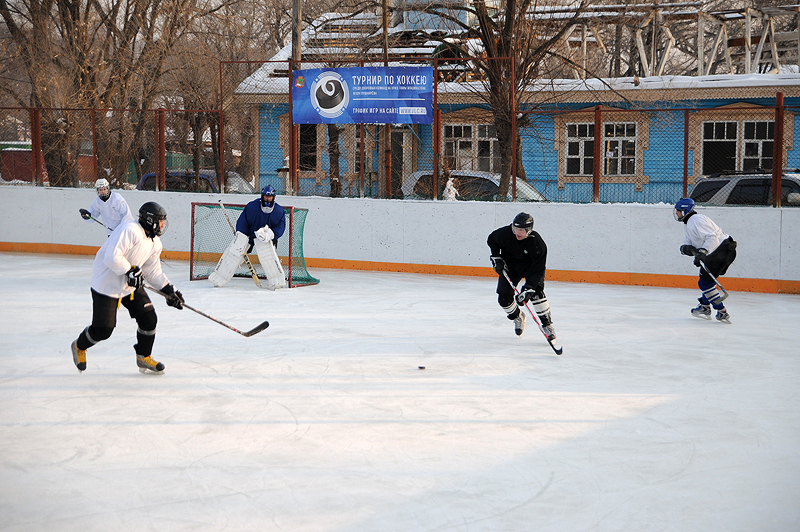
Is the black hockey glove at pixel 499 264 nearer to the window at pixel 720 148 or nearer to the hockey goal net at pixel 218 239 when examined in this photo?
the hockey goal net at pixel 218 239

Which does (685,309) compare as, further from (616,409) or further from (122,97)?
(122,97)

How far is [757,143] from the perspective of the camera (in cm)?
1599

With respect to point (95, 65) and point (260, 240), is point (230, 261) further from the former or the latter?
point (95, 65)

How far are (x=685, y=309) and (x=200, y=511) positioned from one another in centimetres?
685

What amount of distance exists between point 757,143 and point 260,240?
37.4ft

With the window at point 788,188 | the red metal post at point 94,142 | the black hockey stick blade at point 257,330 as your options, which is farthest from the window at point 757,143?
the black hockey stick blade at point 257,330

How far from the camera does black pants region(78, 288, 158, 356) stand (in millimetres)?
5340

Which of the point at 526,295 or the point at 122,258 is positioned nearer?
the point at 122,258

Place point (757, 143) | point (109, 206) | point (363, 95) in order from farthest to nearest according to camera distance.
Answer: point (757, 143) → point (363, 95) → point (109, 206)

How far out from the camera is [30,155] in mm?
14625

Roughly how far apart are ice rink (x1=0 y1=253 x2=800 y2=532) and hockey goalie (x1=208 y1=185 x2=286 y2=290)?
5.52 ft

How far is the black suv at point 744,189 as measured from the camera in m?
10.4

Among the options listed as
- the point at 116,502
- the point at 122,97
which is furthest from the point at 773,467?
the point at 122,97

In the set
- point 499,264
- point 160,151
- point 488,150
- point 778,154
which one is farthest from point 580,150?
point 499,264
